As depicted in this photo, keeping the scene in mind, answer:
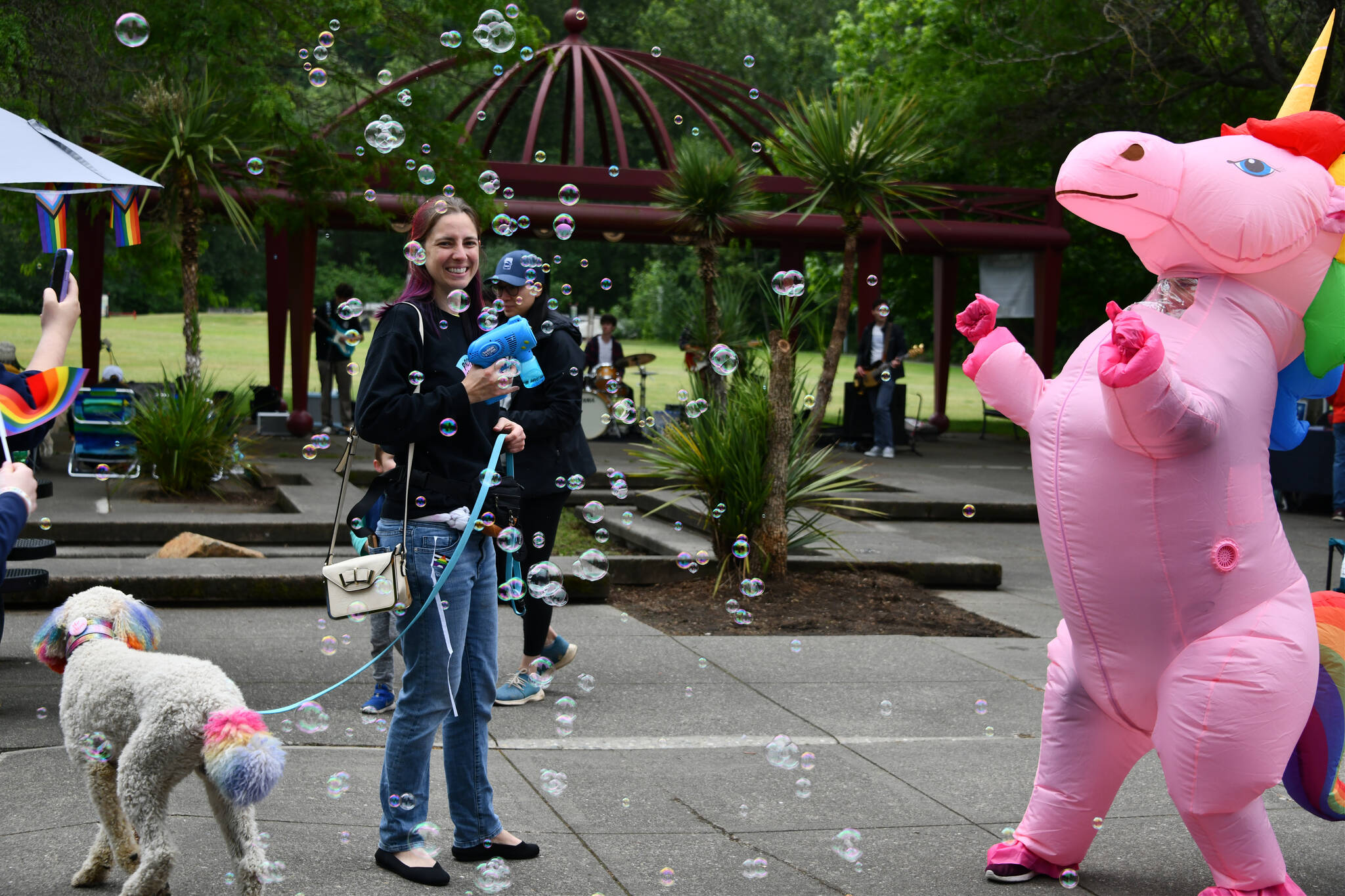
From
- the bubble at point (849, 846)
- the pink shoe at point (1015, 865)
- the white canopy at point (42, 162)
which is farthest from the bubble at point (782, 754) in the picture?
the white canopy at point (42, 162)

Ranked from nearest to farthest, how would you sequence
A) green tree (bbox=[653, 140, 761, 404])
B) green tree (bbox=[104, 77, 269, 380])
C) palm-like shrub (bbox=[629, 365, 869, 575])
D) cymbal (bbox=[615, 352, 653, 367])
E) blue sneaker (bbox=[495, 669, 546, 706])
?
blue sneaker (bbox=[495, 669, 546, 706]), palm-like shrub (bbox=[629, 365, 869, 575]), green tree (bbox=[653, 140, 761, 404]), green tree (bbox=[104, 77, 269, 380]), cymbal (bbox=[615, 352, 653, 367])

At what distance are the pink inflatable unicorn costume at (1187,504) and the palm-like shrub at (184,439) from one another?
8653 mm

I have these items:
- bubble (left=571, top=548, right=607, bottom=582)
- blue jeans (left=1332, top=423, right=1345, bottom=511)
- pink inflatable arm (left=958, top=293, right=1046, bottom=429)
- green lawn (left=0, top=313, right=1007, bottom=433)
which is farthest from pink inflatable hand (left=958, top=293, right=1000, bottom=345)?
green lawn (left=0, top=313, right=1007, bottom=433)

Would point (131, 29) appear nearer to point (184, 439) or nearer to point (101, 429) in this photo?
point (184, 439)

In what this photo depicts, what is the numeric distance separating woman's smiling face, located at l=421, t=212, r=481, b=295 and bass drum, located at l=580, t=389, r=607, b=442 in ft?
37.8

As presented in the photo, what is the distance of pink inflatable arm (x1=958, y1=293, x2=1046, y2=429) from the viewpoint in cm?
398

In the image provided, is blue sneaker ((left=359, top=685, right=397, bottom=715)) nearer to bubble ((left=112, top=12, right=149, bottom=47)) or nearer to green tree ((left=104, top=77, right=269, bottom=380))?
bubble ((left=112, top=12, right=149, bottom=47))

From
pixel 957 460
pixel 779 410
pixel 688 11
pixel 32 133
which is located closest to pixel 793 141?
pixel 779 410

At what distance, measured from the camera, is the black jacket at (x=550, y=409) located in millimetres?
5496

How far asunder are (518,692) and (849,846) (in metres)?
2.17

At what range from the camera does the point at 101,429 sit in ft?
38.5

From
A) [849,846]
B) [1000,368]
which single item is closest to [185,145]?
[1000,368]

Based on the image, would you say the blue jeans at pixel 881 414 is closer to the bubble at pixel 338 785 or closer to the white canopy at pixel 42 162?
the white canopy at pixel 42 162

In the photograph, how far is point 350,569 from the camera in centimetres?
358
